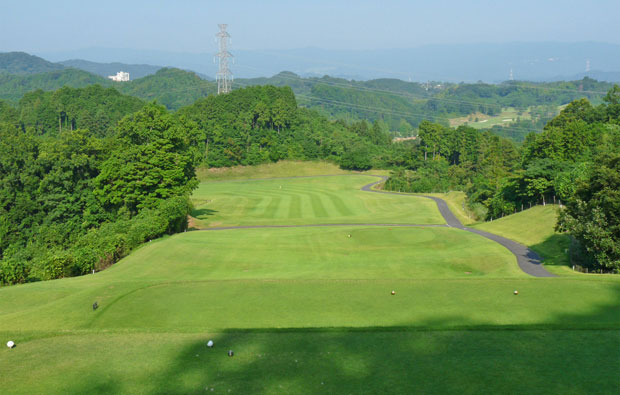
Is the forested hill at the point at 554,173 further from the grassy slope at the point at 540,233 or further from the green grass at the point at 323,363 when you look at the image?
the green grass at the point at 323,363

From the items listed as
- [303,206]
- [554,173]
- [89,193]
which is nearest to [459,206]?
[554,173]

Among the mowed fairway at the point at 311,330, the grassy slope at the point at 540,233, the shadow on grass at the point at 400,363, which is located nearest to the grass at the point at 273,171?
the grassy slope at the point at 540,233

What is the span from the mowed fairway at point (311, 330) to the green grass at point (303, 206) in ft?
78.1

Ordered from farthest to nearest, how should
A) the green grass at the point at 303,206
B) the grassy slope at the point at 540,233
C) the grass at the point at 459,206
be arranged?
the grass at the point at 459,206
the green grass at the point at 303,206
the grassy slope at the point at 540,233

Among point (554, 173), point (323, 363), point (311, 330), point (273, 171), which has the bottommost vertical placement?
point (273, 171)

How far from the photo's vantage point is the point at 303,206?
70375mm

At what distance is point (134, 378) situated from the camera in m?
10.3

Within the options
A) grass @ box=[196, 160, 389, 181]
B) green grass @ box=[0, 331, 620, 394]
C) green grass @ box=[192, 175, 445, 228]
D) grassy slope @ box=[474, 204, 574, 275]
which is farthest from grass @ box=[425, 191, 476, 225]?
green grass @ box=[0, 331, 620, 394]

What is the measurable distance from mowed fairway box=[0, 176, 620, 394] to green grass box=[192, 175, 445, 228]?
23.8 metres

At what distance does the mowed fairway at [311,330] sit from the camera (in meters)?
10.0

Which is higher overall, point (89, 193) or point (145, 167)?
point (145, 167)

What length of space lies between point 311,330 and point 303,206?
5707cm

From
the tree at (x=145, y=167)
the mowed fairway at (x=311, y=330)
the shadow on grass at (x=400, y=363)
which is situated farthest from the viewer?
the tree at (x=145, y=167)

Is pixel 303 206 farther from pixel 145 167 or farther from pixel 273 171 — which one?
pixel 273 171
